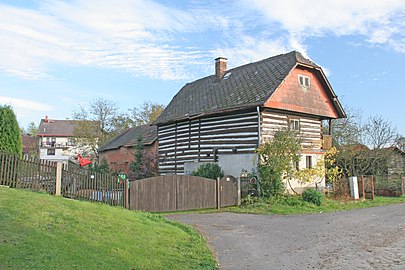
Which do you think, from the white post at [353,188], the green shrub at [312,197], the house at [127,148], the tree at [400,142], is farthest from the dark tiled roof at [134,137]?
the tree at [400,142]

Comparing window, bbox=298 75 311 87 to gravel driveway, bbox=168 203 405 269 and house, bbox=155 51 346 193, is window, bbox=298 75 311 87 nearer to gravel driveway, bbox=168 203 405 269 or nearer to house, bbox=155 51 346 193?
house, bbox=155 51 346 193

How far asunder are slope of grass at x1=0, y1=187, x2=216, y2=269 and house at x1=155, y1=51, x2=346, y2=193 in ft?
39.2

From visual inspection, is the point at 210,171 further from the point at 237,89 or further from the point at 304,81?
the point at 304,81

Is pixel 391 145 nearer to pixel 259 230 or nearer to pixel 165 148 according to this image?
pixel 165 148

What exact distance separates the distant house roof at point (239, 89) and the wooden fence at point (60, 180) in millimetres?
9519

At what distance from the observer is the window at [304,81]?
24292 millimetres

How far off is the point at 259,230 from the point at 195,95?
1807 cm

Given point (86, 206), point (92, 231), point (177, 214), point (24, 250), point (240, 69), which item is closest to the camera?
point (24, 250)

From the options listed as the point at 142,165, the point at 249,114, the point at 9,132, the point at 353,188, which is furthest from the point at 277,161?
the point at 142,165

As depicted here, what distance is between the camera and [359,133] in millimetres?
34875

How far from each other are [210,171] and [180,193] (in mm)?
4861

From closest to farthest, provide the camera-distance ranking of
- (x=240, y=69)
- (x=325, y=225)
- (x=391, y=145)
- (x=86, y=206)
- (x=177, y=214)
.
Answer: (x=86, y=206)
(x=325, y=225)
(x=177, y=214)
(x=240, y=69)
(x=391, y=145)

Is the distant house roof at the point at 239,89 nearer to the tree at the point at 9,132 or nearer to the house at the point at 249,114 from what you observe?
the house at the point at 249,114

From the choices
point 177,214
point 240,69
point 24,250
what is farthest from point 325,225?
point 240,69
